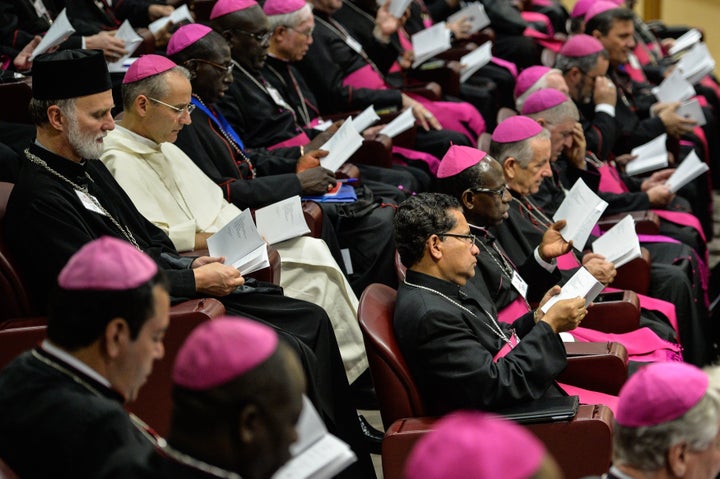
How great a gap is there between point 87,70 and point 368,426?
1.53 meters

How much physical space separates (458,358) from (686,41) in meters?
6.60

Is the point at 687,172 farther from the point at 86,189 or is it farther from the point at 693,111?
the point at 86,189

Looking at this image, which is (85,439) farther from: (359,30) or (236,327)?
(359,30)

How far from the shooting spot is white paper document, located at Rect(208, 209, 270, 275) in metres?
3.36

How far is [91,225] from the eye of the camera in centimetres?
319

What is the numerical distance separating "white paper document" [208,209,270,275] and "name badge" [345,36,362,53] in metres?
2.61

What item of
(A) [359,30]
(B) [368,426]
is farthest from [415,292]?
(A) [359,30]

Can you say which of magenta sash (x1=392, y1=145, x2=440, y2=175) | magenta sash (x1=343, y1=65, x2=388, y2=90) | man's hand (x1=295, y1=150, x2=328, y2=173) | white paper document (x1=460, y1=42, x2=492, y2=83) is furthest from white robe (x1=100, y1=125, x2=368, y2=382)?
white paper document (x1=460, y1=42, x2=492, y2=83)

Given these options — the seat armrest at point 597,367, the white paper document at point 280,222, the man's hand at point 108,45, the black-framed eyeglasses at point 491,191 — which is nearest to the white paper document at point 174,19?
the man's hand at point 108,45

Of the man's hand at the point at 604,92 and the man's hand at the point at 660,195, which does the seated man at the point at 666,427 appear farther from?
the man's hand at the point at 604,92

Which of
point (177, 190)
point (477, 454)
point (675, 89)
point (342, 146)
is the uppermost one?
point (477, 454)

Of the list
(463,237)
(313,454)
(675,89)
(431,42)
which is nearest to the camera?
(313,454)

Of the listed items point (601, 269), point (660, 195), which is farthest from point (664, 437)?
point (660, 195)

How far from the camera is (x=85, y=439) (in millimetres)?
2025
